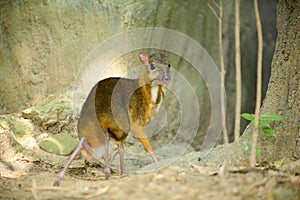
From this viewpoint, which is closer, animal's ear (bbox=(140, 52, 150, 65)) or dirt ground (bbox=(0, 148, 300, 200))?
dirt ground (bbox=(0, 148, 300, 200))

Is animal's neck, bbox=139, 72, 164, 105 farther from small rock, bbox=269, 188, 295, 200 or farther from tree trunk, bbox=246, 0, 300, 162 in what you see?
small rock, bbox=269, 188, 295, 200

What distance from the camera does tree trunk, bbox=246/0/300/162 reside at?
213 inches

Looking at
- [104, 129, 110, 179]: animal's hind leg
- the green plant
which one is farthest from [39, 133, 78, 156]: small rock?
the green plant

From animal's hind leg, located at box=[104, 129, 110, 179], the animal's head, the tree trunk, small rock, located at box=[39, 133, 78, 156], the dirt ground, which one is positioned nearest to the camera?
the dirt ground

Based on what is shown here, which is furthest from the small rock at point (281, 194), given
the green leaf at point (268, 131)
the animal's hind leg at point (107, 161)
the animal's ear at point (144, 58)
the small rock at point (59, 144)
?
the small rock at point (59, 144)

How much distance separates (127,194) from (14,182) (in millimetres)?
1957

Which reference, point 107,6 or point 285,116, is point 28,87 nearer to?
point 107,6

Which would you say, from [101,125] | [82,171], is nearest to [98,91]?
[101,125]

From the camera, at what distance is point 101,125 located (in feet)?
17.6

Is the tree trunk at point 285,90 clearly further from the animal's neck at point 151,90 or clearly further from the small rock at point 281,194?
the small rock at point 281,194

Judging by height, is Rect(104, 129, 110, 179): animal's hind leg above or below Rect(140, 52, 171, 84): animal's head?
below

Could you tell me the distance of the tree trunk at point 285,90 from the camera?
5422 mm

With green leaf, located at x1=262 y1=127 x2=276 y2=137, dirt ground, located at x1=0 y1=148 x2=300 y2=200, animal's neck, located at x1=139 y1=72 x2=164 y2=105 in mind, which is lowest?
dirt ground, located at x1=0 y1=148 x2=300 y2=200

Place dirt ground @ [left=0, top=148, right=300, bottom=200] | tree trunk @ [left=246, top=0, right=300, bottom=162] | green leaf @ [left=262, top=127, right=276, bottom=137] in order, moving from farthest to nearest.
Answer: tree trunk @ [left=246, top=0, right=300, bottom=162], green leaf @ [left=262, top=127, right=276, bottom=137], dirt ground @ [left=0, top=148, right=300, bottom=200]
